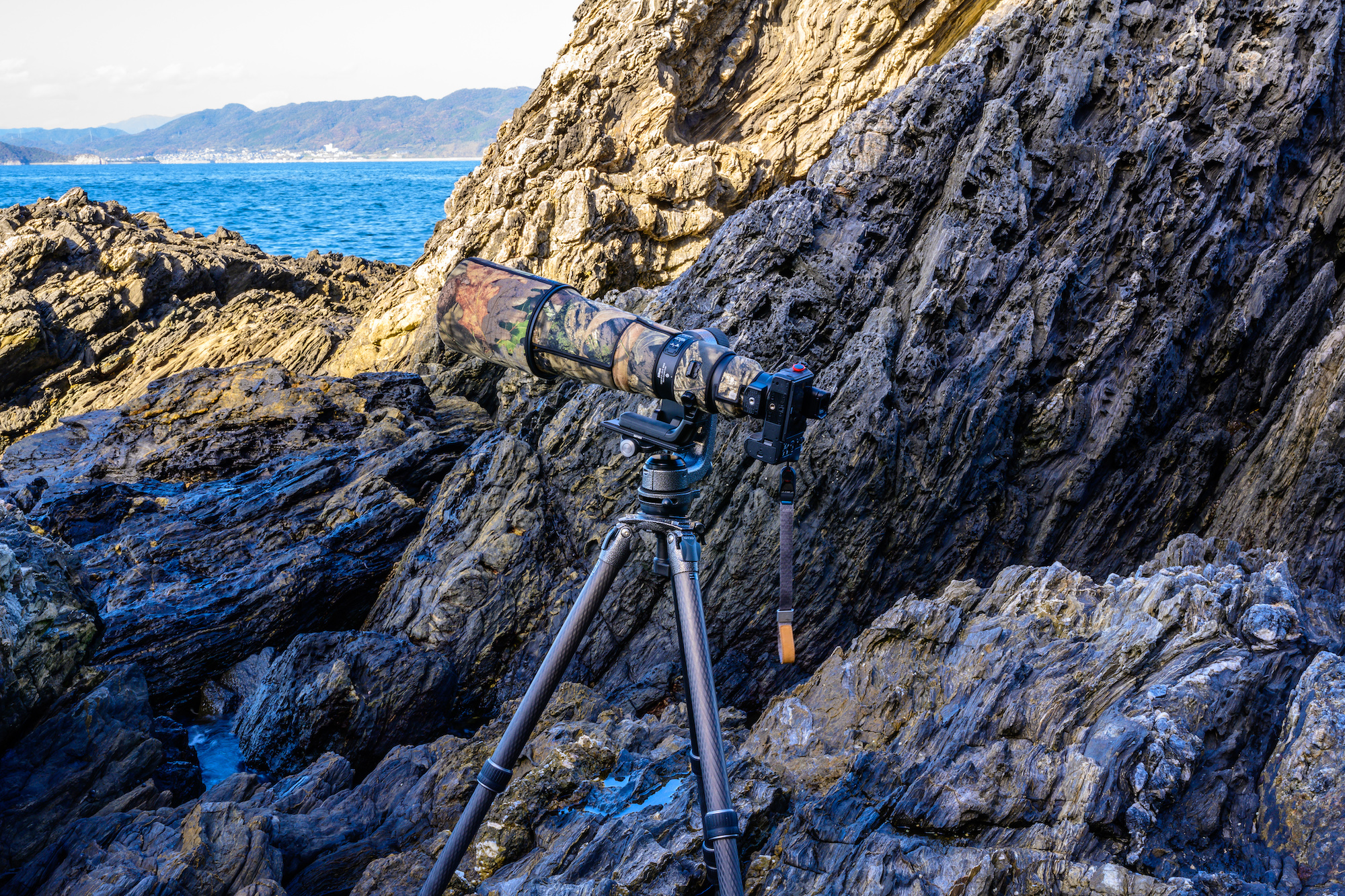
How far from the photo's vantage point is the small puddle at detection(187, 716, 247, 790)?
224 inches

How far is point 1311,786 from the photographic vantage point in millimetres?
2914

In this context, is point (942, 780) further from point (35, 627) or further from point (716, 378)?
point (35, 627)

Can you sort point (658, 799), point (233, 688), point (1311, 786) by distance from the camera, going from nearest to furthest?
point (1311, 786), point (658, 799), point (233, 688)

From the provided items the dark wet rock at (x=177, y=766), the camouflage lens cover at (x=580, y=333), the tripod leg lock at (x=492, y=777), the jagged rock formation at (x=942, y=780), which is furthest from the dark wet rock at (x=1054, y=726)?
the dark wet rock at (x=177, y=766)

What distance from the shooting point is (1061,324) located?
6.23m

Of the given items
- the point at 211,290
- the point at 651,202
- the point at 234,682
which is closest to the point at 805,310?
the point at 234,682

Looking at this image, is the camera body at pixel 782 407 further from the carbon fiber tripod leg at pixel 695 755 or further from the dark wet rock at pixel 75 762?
the dark wet rock at pixel 75 762

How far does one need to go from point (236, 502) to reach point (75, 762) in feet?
13.5

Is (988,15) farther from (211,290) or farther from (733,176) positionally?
(211,290)

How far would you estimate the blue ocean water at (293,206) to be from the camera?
4459 cm

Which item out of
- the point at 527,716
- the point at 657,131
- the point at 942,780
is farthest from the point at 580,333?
the point at 657,131

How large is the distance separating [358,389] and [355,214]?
61.8m

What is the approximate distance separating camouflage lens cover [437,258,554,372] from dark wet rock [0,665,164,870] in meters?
3.11

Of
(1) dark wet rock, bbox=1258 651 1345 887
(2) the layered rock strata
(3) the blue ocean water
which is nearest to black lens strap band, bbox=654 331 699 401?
(1) dark wet rock, bbox=1258 651 1345 887
